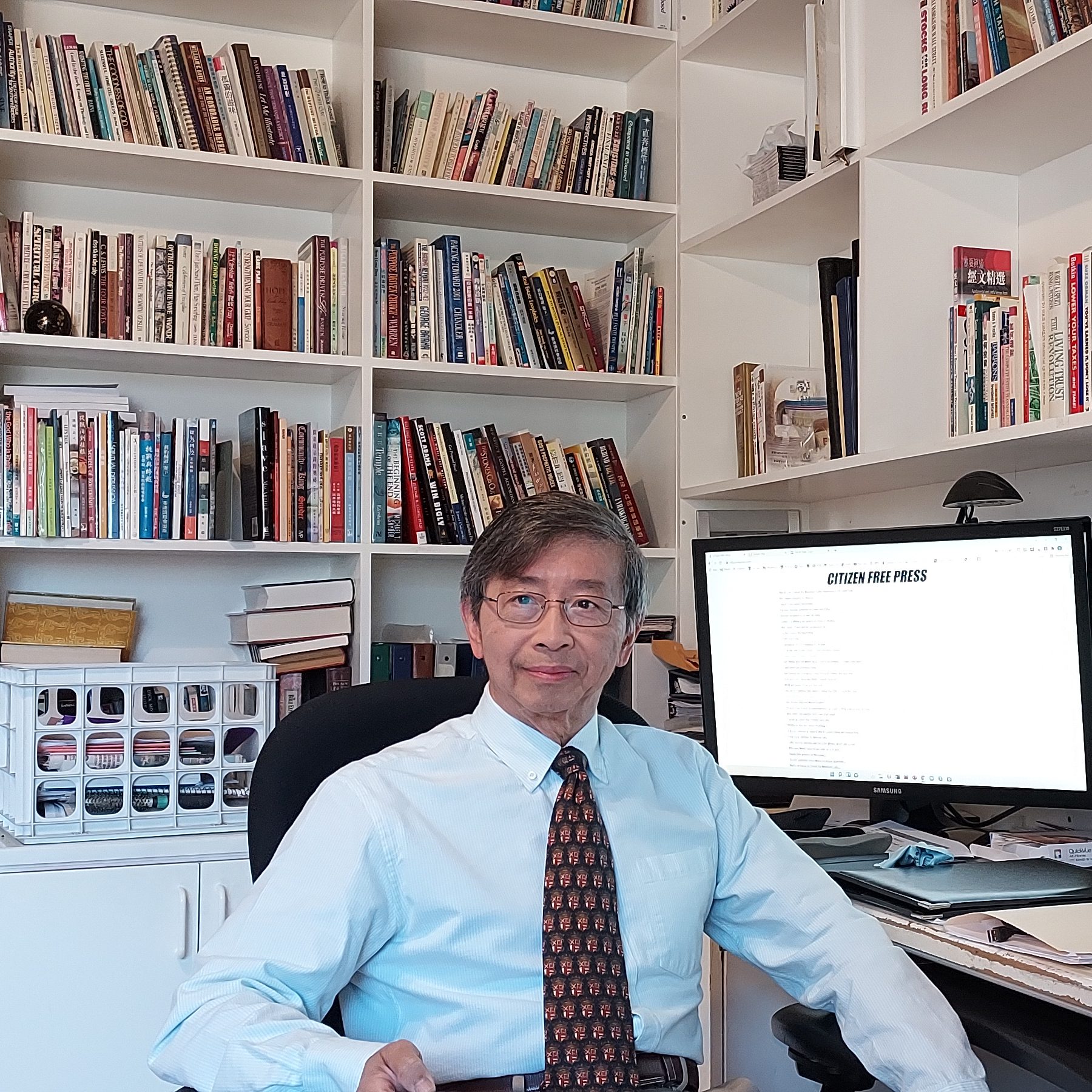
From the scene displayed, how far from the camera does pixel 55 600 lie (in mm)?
2543

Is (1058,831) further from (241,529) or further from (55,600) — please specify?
(55,600)

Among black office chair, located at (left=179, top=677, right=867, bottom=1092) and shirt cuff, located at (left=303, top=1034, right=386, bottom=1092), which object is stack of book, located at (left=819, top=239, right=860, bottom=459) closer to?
black office chair, located at (left=179, top=677, right=867, bottom=1092)

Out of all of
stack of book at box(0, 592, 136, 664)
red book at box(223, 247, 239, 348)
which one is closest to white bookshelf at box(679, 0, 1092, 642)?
red book at box(223, 247, 239, 348)

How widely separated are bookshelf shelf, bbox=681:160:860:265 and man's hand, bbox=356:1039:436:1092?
1.66m

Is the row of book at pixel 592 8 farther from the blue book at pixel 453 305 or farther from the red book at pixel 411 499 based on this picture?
the red book at pixel 411 499

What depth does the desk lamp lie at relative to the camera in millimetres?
1851

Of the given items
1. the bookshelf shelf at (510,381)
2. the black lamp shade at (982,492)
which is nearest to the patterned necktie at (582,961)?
the black lamp shade at (982,492)

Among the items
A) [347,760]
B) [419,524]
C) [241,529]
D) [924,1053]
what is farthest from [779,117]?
[924,1053]

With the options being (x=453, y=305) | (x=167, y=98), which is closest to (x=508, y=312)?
(x=453, y=305)

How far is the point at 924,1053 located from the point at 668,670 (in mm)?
1403

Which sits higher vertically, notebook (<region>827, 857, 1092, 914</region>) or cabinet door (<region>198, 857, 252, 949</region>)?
→ notebook (<region>827, 857, 1092, 914</region>)

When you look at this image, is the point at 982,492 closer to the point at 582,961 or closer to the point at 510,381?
the point at 582,961

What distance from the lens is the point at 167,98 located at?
2.52 metres

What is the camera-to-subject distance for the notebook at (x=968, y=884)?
5.02 feet
